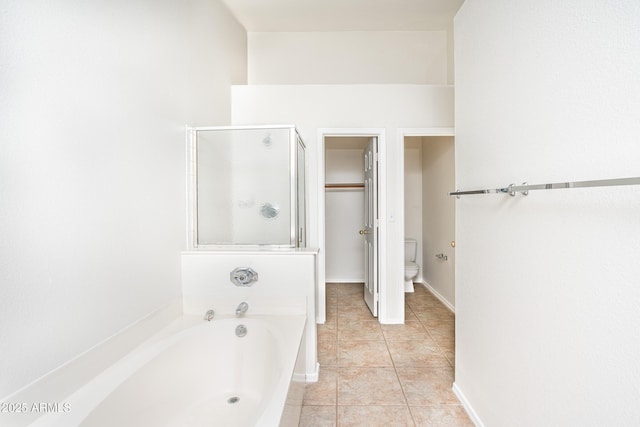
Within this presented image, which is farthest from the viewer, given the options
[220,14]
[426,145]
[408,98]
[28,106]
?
[426,145]

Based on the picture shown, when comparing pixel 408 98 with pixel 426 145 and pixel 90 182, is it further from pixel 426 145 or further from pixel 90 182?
pixel 90 182

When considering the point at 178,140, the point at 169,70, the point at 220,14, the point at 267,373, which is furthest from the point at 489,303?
the point at 220,14

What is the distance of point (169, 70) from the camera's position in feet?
5.25

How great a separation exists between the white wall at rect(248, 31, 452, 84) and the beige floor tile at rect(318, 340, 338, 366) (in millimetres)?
2701

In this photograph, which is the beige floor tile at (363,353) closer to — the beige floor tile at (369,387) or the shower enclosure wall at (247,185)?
the beige floor tile at (369,387)

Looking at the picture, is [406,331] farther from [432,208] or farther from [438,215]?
[432,208]

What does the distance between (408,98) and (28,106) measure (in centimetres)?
268

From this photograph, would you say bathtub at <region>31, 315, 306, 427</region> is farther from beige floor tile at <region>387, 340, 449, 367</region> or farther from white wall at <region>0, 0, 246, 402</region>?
beige floor tile at <region>387, 340, 449, 367</region>

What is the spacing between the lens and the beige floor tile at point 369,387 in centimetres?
176

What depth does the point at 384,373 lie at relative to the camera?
79.7 inches

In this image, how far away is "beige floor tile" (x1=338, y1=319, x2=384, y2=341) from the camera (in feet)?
8.40

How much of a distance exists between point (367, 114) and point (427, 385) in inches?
90.3

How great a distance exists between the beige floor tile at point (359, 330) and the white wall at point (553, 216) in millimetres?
1042

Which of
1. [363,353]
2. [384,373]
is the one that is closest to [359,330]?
[363,353]
